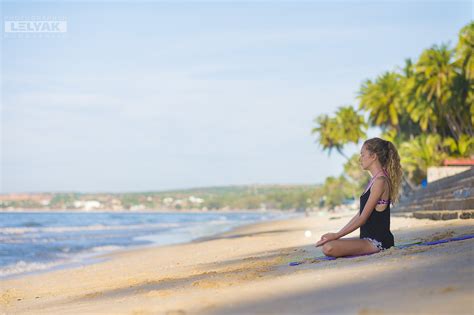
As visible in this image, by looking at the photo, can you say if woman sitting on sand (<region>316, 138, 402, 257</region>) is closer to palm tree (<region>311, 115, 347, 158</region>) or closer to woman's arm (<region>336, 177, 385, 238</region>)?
woman's arm (<region>336, 177, 385, 238</region>)

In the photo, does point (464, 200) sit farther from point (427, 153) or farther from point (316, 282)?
point (427, 153)

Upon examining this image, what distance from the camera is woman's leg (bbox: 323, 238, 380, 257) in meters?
7.31

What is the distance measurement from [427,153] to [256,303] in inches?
1510

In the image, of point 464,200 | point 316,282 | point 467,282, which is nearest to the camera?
point 467,282

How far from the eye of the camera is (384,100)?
52781mm

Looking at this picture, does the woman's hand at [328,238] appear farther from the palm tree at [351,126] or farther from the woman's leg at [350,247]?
the palm tree at [351,126]

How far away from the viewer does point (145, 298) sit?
6551mm

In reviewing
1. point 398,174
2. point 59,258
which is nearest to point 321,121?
point 59,258

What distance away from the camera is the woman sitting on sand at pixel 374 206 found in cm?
730

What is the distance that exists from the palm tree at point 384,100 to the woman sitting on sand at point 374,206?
45.2 metres

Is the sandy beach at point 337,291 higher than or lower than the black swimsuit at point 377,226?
lower

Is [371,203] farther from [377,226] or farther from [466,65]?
[466,65]

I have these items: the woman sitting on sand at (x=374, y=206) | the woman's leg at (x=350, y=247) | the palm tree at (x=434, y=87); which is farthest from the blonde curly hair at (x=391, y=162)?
the palm tree at (x=434, y=87)

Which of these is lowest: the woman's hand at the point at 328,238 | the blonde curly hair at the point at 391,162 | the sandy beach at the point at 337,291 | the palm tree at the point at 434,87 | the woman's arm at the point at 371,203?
the sandy beach at the point at 337,291
